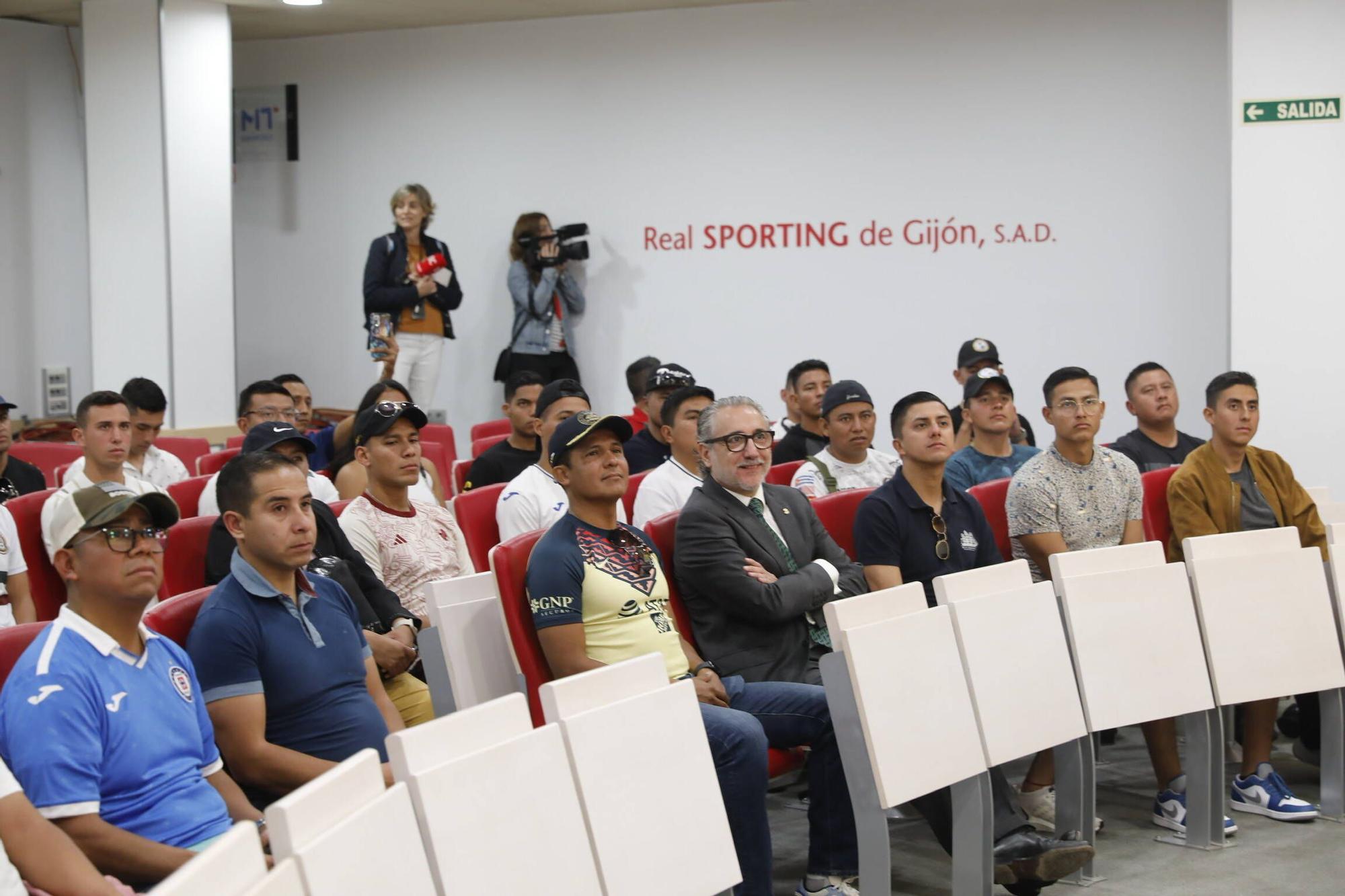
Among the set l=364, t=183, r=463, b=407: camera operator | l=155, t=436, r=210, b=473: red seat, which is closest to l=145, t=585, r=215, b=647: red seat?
l=155, t=436, r=210, b=473: red seat

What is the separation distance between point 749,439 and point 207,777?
5.78 feet

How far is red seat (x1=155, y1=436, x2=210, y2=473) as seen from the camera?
21.8 feet

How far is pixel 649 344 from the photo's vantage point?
9.35 metres

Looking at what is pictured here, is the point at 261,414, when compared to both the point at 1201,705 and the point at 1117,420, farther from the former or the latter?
the point at 1117,420

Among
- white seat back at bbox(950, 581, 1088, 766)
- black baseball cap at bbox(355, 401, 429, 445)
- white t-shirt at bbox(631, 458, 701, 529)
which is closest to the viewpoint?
white seat back at bbox(950, 581, 1088, 766)

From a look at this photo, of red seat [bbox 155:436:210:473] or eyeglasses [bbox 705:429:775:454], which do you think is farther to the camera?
red seat [bbox 155:436:210:473]

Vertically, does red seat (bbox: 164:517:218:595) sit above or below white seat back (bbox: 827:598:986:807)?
above

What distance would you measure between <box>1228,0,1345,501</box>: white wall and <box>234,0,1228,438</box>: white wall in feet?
1.92

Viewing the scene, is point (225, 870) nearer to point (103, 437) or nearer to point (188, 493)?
point (188, 493)

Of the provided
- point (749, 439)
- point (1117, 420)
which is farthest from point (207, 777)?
point (1117, 420)

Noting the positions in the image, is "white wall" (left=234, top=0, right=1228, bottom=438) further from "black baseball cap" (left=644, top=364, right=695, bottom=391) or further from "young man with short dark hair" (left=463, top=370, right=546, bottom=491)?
"young man with short dark hair" (left=463, top=370, right=546, bottom=491)

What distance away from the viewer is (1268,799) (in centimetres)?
411

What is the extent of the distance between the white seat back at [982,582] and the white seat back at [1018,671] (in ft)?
0.10

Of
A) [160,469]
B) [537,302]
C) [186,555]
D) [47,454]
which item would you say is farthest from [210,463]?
[537,302]
